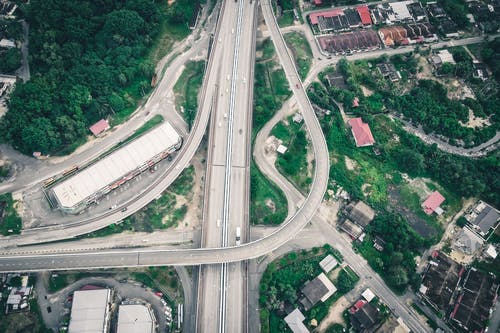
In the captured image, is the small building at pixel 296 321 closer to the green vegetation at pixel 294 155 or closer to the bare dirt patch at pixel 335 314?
the bare dirt patch at pixel 335 314

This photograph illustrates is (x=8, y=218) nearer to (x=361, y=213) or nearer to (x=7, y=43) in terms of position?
(x=7, y=43)

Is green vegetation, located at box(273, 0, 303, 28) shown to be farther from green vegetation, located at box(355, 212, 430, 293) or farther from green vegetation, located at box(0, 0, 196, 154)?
green vegetation, located at box(355, 212, 430, 293)

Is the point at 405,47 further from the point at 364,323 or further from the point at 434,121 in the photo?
the point at 364,323

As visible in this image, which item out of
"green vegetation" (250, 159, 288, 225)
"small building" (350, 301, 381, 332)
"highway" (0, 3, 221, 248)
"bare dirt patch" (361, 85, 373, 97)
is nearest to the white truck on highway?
"green vegetation" (250, 159, 288, 225)

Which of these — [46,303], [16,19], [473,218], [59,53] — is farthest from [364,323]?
[16,19]

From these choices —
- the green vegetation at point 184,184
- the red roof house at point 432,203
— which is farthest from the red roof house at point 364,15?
the green vegetation at point 184,184

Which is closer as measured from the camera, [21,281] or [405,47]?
[21,281]

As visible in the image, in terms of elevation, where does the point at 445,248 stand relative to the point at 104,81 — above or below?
below
